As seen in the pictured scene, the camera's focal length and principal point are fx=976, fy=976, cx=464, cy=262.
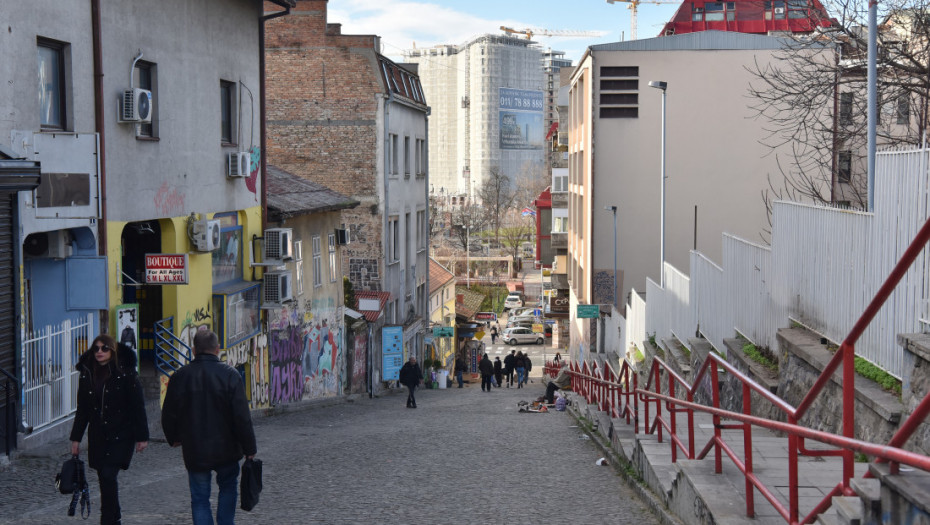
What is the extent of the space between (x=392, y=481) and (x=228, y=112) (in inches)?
413

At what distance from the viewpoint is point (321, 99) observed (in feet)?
102

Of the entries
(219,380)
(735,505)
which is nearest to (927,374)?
(735,505)

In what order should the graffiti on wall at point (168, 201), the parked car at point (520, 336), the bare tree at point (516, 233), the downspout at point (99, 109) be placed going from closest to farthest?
the downspout at point (99, 109)
the graffiti on wall at point (168, 201)
the parked car at point (520, 336)
the bare tree at point (516, 233)

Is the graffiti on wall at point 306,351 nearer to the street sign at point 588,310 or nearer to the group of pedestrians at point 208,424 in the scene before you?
the street sign at point 588,310

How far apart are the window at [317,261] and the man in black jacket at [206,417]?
57.3ft

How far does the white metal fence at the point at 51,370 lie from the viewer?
11195 mm

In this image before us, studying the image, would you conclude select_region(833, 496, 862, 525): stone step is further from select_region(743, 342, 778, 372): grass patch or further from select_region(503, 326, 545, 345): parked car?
select_region(503, 326, 545, 345): parked car

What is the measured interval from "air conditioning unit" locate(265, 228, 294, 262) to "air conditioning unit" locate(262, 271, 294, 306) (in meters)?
0.33

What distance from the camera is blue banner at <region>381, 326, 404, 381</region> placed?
32750 mm

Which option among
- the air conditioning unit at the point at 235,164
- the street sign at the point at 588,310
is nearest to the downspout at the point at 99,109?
the air conditioning unit at the point at 235,164

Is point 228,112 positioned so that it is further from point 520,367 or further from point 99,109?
point 520,367

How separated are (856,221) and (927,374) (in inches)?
125

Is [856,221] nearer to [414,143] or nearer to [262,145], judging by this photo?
[262,145]

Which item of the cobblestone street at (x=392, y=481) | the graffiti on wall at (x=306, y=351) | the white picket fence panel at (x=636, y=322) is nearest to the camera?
the cobblestone street at (x=392, y=481)
